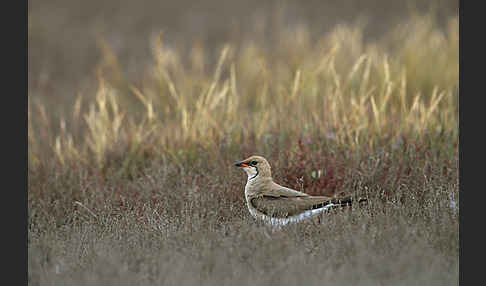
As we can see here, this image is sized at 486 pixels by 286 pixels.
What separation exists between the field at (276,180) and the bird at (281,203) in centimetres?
12

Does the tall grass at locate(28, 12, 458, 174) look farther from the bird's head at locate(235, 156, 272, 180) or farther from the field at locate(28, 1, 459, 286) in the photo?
the bird's head at locate(235, 156, 272, 180)

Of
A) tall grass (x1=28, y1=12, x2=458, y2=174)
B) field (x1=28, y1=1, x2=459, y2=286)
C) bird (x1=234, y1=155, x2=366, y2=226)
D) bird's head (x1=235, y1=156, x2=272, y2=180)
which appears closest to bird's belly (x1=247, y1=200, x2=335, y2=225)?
bird (x1=234, y1=155, x2=366, y2=226)

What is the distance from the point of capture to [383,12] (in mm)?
14562

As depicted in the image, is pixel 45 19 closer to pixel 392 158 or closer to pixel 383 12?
pixel 383 12

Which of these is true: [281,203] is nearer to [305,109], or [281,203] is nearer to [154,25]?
[305,109]

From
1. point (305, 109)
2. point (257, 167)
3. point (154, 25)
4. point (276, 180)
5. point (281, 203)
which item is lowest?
point (276, 180)

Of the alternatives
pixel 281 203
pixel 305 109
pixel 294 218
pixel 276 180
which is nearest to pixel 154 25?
pixel 305 109

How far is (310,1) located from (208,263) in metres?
12.8

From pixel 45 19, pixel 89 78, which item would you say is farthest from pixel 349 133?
pixel 45 19

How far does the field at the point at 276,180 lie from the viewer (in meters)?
3.69

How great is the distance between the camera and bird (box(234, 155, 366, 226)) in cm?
453

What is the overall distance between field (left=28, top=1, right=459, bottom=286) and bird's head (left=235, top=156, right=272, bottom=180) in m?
0.33

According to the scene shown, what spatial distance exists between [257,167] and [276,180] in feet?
2.48

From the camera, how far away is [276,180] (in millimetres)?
5637
